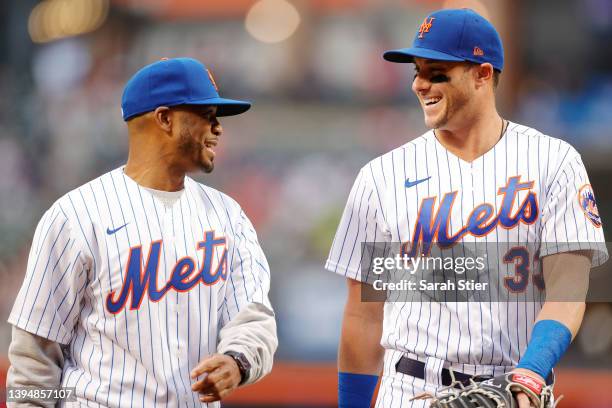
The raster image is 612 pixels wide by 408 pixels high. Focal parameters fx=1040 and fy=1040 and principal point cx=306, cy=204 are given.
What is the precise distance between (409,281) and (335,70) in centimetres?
657

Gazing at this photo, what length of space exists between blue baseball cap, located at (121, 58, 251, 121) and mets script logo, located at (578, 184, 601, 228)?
957 millimetres

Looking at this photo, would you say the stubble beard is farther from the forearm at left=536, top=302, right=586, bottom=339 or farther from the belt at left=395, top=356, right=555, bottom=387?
the forearm at left=536, top=302, right=586, bottom=339

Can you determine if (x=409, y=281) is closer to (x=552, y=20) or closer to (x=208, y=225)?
(x=208, y=225)

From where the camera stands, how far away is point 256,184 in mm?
8602

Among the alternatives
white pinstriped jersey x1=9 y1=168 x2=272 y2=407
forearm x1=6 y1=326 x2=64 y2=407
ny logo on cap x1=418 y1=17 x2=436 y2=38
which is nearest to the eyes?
ny logo on cap x1=418 y1=17 x2=436 y2=38

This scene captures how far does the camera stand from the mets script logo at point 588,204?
9.07ft

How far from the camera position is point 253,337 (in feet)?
8.66

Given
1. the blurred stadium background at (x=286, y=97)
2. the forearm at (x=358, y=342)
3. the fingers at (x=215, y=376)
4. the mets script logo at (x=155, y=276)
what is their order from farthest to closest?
the blurred stadium background at (x=286, y=97) → the forearm at (x=358, y=342) → the mets script logo at (x=155, y=276) → the fingers at (x=215, y=376)

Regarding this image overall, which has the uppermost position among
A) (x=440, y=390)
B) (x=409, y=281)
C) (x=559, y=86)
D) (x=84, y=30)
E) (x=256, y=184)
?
(x=84, y=30)

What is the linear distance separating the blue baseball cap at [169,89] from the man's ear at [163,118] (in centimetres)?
1

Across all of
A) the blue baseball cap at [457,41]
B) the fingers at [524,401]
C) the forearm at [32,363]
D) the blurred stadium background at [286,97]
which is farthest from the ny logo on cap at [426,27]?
the blurred stadium background at [286,97]

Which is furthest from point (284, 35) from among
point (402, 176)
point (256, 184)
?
point (402, 176)

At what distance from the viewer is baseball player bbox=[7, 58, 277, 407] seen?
2.56 m

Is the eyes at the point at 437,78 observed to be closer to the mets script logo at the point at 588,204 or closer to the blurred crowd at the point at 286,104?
the mets script logo at the point at 588,204
